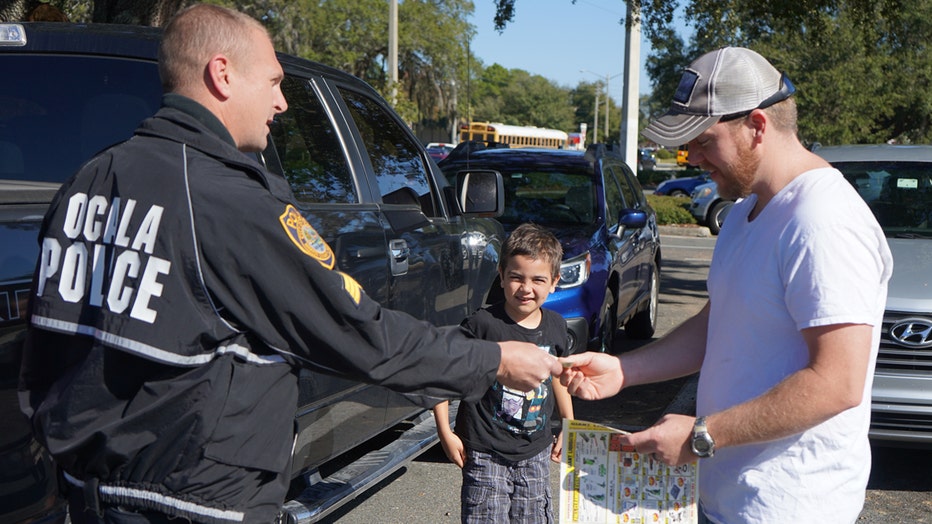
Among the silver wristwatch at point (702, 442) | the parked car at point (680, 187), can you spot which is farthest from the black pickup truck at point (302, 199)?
the parked car at point (680, 187)

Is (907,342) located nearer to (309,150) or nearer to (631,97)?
(309,150)

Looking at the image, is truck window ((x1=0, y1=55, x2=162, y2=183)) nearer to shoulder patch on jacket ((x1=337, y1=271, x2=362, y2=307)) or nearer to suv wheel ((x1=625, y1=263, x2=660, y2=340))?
shoulder patch on jacket ((x1=337, y1=271, x2=362, y2=307))

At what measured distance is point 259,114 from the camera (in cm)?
214

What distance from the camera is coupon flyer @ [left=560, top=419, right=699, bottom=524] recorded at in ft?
7.76

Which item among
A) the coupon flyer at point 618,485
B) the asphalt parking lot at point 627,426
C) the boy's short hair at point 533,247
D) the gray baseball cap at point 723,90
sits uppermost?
the gray baseball cap at point 723,90

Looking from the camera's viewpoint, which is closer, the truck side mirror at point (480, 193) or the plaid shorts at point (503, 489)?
the plaid shorts at point (503, 489)

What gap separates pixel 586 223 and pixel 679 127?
224 inches

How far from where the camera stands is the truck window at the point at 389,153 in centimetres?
447

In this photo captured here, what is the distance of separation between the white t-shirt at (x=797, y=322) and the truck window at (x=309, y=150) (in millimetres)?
2051

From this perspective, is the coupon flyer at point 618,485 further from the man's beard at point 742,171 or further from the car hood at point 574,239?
the car hood at point 574,239

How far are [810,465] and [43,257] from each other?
1724 mm

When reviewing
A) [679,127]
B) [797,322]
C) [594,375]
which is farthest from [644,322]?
[797,322]

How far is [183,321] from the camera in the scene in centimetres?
183

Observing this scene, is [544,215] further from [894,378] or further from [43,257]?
[43,257]
